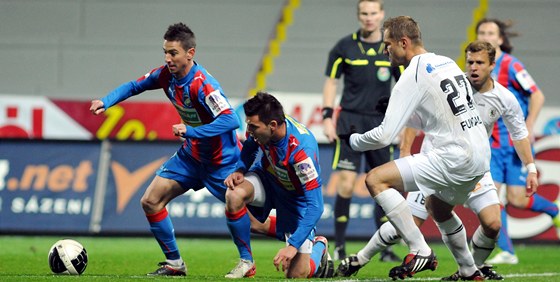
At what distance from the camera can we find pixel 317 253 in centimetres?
771

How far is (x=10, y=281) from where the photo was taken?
22.4ft

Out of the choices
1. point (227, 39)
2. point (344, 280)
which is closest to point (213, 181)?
point (344, 280)

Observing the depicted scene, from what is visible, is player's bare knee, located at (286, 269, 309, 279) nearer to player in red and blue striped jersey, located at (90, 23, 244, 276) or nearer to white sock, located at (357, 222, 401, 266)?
white sock, located at (357, 222, 401, 266)

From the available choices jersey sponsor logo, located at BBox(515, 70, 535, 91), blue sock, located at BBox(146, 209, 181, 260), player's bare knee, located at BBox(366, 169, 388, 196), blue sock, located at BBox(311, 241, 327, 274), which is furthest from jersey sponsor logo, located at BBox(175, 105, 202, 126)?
jersey sponsor logo, located at BBox(515, 70, 535, 91)

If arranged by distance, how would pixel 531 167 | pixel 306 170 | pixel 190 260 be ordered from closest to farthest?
1. pixel 306 170
2. pixel 531 167
3. pixel 190 260

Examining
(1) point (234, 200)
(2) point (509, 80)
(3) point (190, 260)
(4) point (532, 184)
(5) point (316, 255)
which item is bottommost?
(3) point (190, 260)

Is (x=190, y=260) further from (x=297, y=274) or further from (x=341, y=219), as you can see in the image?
(x=297, y=274)

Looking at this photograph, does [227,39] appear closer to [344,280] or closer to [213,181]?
[213,181]

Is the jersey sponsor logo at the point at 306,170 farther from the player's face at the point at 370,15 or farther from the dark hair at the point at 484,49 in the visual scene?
the player's face at the point at 370,15

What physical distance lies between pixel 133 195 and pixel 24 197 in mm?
1228

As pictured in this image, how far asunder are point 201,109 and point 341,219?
8.45ft

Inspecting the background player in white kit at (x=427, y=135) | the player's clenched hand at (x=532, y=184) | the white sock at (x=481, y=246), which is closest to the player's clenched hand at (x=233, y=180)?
the background player in white kit at (x=427, y=135)

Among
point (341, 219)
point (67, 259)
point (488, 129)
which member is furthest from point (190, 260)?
point (488, 129)

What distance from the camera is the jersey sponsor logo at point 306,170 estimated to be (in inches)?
284
